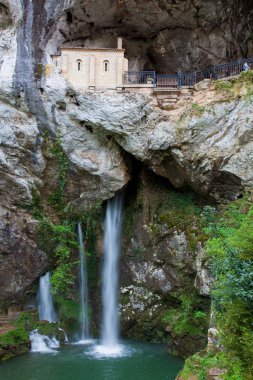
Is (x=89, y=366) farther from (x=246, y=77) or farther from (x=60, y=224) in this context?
(x=246, y=77)

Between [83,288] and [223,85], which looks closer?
[223,85]

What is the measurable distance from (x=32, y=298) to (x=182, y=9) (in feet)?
44.0

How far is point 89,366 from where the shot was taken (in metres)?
12.8

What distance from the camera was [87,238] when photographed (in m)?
17.1

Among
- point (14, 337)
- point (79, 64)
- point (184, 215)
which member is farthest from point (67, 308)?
point (79, 64)

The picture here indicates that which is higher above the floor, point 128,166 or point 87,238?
point 128,166

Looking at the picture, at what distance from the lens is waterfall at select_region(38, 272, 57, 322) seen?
16078 mm

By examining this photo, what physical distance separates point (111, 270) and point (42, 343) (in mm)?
3829

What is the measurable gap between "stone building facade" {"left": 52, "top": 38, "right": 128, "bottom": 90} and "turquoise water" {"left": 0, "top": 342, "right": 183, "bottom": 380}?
9732mm

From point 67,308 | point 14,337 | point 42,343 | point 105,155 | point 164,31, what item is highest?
point 164,31

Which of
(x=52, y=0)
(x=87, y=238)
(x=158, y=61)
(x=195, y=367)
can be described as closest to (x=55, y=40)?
(x=52, y=0)

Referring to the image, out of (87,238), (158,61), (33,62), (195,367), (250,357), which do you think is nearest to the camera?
(250,357)

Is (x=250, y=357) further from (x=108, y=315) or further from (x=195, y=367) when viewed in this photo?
(x=108, y=315)

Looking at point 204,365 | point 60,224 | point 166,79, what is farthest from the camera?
point 166,79
